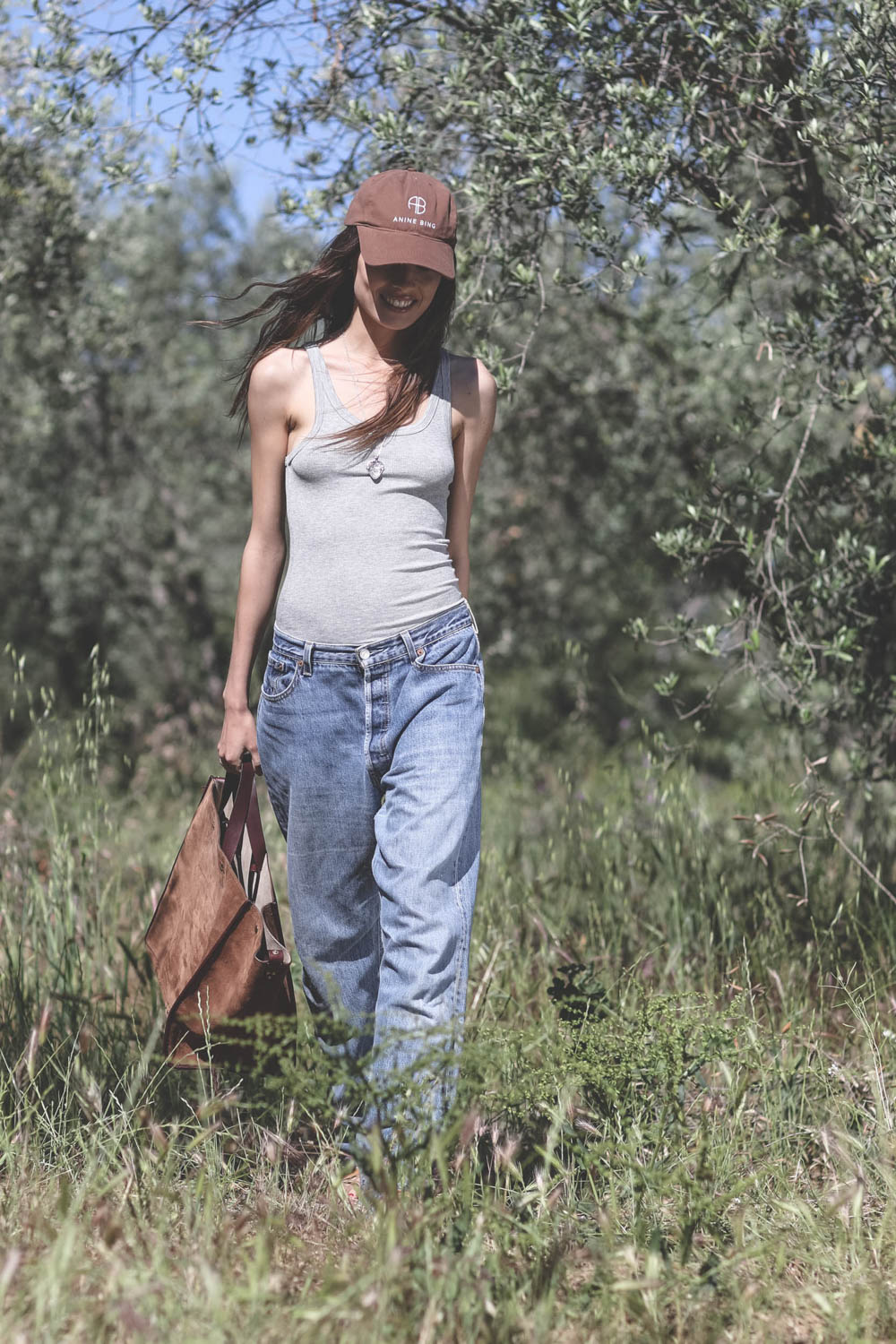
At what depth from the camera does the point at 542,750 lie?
8945 mm

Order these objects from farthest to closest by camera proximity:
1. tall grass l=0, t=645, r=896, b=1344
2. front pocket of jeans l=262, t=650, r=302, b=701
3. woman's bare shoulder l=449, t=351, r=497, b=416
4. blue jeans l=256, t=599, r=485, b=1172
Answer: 1. woman's bare shoulder l=449, t=351, r=497, b=416
2. front pocket of jeans l=262, t=650, r=302, b=701
3. blue jeans l=256, t=599, r=485, b=1172
4. tall grass l=0, t=645, r=896, b=1344

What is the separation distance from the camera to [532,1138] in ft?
9.28

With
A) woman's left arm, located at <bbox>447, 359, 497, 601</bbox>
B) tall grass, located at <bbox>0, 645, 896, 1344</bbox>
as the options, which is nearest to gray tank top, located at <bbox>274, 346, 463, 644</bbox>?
woman's left arm, located at <bbox>447, 359, 497, 601</bbox>

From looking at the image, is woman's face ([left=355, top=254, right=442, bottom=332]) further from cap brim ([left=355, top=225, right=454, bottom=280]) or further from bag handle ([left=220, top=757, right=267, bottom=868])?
bag handle ([left=220, top=757, right=267, bottom=868])

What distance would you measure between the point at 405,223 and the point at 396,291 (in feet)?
0.48

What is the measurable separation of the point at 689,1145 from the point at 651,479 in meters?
4.74

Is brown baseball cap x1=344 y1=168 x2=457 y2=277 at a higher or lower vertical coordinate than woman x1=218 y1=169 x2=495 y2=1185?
higher

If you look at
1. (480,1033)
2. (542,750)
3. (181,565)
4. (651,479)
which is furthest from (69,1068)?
(181,565)

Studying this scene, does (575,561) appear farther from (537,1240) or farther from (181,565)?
(537,1240)

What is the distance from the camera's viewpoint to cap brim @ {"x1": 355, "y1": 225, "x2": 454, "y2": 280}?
2705 mm

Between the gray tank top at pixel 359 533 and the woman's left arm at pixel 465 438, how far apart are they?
0.16m

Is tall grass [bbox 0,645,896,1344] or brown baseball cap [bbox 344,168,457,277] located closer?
tall grass [bbox 0,645,896,1344]

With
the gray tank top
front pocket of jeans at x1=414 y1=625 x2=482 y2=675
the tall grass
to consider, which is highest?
the gray tank top

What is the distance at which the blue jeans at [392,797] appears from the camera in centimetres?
262
